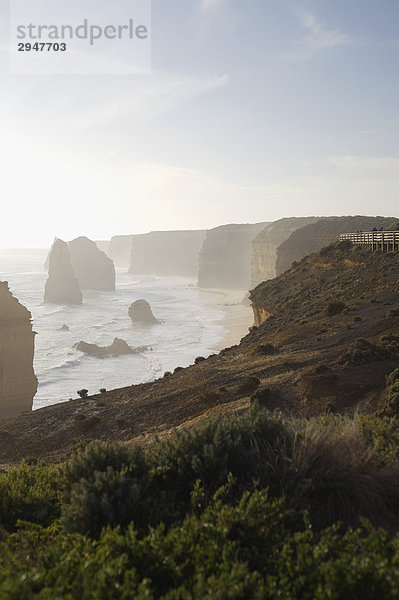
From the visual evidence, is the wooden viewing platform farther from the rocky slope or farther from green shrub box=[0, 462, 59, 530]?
green shrub box=[0, 462, 59, 530]

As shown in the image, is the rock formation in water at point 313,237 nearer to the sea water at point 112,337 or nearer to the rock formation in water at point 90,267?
the sea water at point 112,337

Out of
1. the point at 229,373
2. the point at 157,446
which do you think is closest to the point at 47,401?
the point at 229,373

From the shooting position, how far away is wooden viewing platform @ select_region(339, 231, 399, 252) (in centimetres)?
3325

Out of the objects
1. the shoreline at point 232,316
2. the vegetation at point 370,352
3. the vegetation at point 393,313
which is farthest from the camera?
the shoreline at point 232,316

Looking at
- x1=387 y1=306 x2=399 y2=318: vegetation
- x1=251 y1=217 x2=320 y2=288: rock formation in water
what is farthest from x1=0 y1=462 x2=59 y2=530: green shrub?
x1=251 y1=217 x2=320 y2=288: rock formation in water

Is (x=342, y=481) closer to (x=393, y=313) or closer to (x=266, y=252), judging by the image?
(x=393, y=313)

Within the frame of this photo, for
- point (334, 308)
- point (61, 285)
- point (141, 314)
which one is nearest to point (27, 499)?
point (334, 308)

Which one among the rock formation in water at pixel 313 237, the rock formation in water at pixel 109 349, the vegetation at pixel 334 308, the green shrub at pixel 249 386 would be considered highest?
the rock formation in water at pixel 313 237

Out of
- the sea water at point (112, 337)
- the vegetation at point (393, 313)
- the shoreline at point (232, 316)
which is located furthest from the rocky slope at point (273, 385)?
the shoreline at point (232, 316)

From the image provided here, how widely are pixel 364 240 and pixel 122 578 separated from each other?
1530 inches

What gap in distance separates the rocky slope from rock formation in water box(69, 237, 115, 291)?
114m

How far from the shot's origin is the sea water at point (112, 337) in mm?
45969

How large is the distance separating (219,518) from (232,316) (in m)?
83.5

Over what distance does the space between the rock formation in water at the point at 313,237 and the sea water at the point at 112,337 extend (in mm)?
17490
